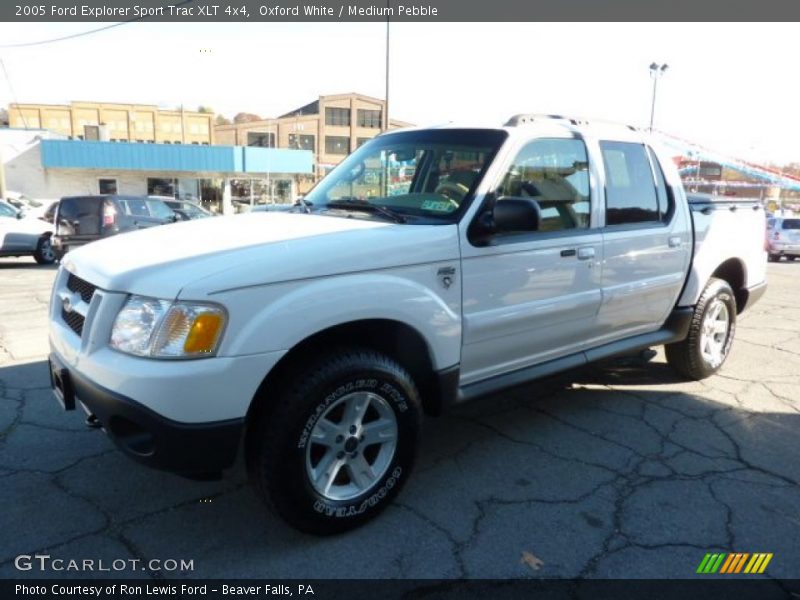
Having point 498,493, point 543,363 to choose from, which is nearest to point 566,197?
point 543,363

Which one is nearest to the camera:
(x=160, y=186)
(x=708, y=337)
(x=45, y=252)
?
(x=708, y=337)

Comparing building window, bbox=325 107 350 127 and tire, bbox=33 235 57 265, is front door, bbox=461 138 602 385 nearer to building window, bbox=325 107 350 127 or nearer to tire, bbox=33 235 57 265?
tire, bbox=33 235 57 265

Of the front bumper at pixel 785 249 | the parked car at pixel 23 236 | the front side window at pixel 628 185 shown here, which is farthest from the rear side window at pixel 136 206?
the front bumper at pixel 785 249

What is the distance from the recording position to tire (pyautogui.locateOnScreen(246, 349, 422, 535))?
256 centimetres

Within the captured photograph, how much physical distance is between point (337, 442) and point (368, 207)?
1.39m

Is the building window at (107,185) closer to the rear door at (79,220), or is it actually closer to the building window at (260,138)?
the rear door at (79,220)

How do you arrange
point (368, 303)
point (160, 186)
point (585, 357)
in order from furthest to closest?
point (160, 186)
point (585, 357)
point (368, 303)

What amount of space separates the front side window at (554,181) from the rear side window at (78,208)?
11.2m

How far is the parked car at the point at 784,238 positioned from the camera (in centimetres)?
1964

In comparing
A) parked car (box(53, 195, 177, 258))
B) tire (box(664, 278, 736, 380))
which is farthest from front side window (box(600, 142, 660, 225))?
parked car (box(53, 195, 177, 258))

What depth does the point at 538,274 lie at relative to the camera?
11.5ft

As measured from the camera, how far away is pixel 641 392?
4.88m

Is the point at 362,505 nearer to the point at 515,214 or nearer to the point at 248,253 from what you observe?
the point at 248,253

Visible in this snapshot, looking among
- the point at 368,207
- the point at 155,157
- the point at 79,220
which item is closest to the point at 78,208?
the point at 79,220
